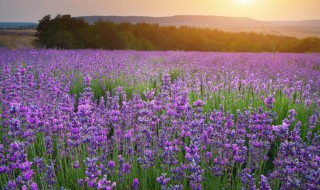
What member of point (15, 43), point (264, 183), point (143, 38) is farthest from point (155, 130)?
point (15, 43)

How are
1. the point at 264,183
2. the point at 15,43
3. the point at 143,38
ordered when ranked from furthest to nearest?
the point at 15,43 → the point at 143,38 → the point at 264,183

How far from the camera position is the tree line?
24375 millimetres

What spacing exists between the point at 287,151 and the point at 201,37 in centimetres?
3147

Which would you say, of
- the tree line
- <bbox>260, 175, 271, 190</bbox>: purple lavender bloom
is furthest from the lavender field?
the tree line

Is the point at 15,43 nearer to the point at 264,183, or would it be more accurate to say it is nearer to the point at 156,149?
the point at 156,149

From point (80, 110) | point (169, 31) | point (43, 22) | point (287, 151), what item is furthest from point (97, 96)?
point (169, 31)

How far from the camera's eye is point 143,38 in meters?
30.7

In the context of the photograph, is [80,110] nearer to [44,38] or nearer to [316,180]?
[316,180]

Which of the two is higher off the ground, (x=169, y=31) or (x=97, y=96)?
(x=169, y=31)

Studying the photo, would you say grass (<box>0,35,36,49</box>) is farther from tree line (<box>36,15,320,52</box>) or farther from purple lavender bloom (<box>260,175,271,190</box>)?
purple lavender bloom (<box>260,175,271,190</box>)

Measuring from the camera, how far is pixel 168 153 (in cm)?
227

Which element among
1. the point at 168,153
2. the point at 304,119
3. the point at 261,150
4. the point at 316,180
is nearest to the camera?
the point at 316,180

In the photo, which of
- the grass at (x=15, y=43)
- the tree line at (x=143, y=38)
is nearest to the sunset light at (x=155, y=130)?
the tree line at (x=143, y=38)

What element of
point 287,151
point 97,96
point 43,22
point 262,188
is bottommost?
point 97,96
